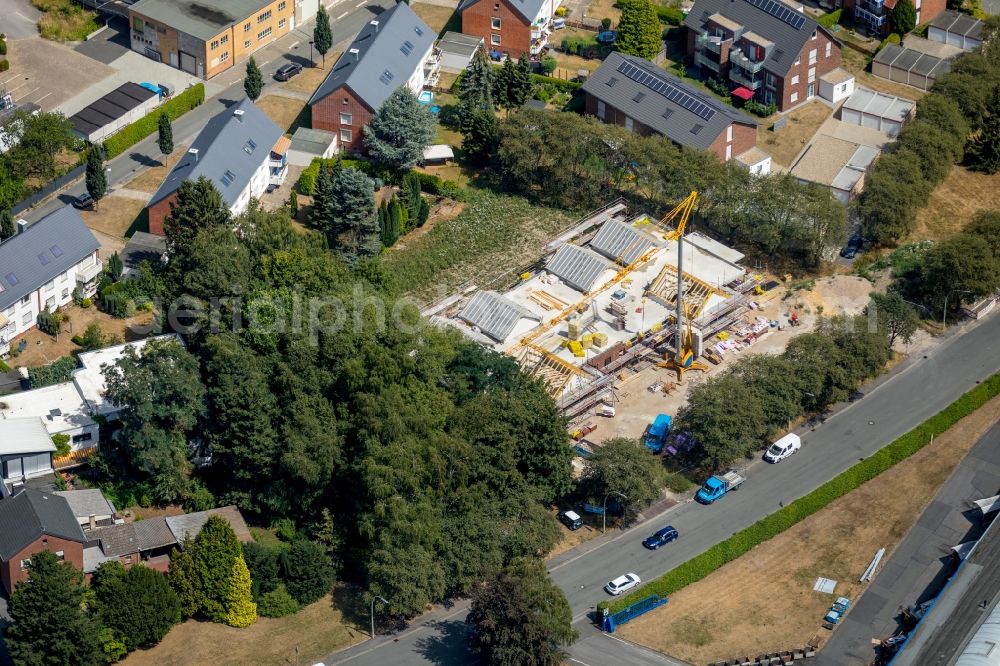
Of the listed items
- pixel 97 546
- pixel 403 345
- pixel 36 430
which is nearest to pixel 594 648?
pixel 403 345

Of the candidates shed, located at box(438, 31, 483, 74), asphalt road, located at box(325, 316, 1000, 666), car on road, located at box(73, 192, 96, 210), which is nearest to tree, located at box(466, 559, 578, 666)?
asphalt road, located at box(325, 316, 1000, 666)

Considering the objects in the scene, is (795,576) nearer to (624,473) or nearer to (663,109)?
(624,473)

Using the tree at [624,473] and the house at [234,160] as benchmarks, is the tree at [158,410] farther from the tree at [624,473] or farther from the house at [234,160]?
the tree at [624,473]

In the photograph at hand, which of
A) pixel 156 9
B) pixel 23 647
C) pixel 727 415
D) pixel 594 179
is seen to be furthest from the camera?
pixel 156 9

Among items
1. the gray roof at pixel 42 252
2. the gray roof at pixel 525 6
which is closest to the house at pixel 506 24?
the gray roof at pixel 525 6

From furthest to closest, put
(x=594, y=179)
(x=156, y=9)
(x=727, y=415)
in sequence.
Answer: (x=156, y=9), (x=594, y=179), (x=727, y=415)

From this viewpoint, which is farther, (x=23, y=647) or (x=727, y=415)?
(x=727, y=415)

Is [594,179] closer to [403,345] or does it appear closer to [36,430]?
[403,345]

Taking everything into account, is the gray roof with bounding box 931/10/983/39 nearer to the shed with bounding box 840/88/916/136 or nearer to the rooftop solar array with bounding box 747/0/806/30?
the shed with bounding box 840/88/916/136
